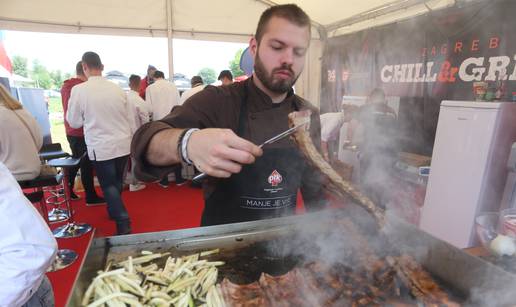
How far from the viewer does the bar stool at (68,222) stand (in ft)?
14.2

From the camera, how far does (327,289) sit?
1492mm

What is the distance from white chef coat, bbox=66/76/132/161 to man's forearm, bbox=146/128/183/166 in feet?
10.8

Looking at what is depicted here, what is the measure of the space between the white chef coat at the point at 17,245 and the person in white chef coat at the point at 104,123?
3071 millimetres

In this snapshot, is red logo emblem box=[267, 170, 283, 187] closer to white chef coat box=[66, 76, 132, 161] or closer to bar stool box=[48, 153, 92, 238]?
white chef coat box=[66, 76, 132, 161]

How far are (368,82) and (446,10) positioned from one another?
2.21 metres

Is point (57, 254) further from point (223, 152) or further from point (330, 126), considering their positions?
point (330, 126)

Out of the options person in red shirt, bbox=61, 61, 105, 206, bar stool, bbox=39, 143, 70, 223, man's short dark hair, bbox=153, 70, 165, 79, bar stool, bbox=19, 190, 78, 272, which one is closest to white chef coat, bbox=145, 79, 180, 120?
man's short dark hair, bbox=153, 70, 165, 79

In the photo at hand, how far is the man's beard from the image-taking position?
83.9 inches

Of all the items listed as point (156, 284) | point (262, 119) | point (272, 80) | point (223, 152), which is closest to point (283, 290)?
point (156, 284)

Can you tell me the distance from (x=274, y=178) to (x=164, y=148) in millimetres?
841

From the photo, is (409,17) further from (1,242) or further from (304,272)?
(1,242)

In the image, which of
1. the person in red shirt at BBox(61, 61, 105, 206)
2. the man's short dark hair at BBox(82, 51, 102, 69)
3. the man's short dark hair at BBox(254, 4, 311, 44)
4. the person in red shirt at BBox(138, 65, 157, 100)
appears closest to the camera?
the man's short dark hair at BBox(254, 4, 311, 44)

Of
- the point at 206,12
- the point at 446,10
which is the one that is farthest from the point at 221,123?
the point at 206,12

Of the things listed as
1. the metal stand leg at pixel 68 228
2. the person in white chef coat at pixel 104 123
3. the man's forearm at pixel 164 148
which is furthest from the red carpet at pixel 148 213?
the man's forearm at pixel 164 148
